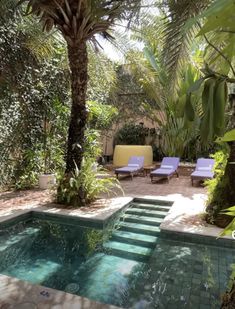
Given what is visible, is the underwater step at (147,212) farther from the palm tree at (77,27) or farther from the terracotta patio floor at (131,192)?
the palm tree at (77,27)

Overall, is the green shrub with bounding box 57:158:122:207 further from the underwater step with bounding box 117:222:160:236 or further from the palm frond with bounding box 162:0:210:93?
the palm frond with bounding box 162:0:210:93

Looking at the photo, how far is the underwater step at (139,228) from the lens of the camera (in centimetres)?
679

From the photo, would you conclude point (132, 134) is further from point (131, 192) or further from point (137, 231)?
point (137, 231)

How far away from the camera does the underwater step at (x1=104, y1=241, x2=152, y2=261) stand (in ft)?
18.2

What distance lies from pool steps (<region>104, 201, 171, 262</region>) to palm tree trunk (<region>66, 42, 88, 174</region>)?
2281mm

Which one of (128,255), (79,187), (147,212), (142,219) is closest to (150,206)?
(147,212)

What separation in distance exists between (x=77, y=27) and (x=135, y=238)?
570cm

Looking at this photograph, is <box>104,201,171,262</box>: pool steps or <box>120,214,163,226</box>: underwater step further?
<box>120,214,163,226</box>: underwater step

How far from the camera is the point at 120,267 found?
16.6 feet

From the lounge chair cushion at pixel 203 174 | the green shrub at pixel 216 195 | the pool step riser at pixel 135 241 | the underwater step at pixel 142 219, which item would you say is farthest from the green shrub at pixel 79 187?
the lounge chair cushion at pixel 203 174

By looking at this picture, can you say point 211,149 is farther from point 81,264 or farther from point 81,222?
point 81,264

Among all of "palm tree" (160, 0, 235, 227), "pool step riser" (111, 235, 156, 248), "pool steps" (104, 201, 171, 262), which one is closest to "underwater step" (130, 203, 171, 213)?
"pool steps" (104, 201, 171, 262)

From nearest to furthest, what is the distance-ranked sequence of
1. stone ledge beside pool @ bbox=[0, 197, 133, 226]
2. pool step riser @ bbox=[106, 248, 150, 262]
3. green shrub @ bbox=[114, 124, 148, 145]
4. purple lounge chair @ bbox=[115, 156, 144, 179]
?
pool step riser @ bbox=[106, 248, 150, 262] → stone ledge beside pool @ bbox=[0, 197, 133, 226] → purple lounge chair @ bbox=[115, 156, 144, 179] → green shrub @ bbox=[114, 124, 148, 145]

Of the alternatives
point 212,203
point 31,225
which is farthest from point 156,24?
point 31,225
